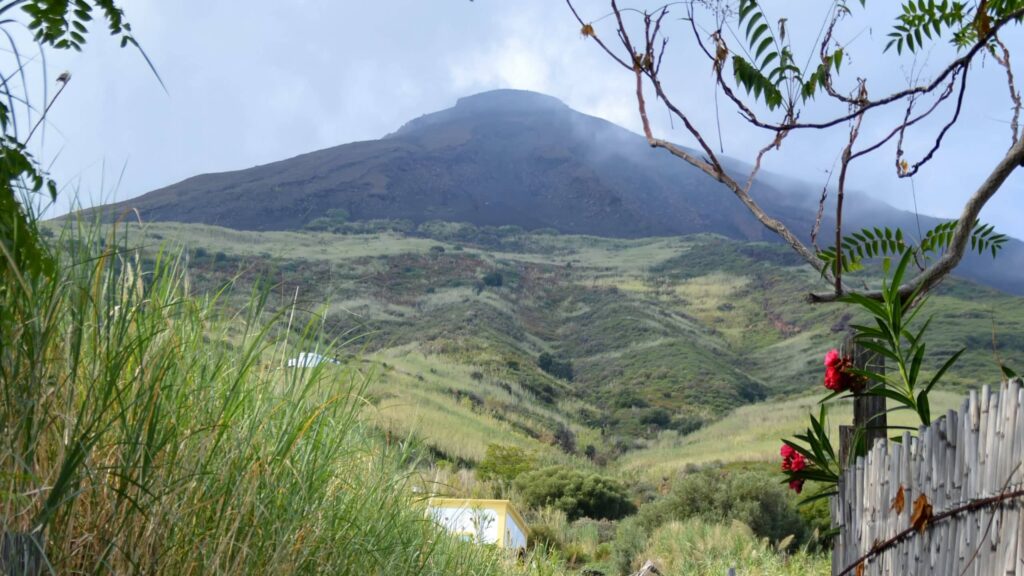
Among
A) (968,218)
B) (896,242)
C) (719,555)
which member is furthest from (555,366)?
(968,218)

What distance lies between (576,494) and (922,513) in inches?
564

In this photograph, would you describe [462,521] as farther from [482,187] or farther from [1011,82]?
[482,187]

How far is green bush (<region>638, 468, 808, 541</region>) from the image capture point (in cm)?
1078

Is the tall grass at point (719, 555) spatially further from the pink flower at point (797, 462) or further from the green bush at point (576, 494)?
the green bush at point (576, 494)

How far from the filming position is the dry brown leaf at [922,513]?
83.3 inches

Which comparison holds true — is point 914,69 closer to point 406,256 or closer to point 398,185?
point 406,256

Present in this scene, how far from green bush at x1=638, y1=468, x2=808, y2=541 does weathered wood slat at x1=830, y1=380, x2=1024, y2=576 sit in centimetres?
840

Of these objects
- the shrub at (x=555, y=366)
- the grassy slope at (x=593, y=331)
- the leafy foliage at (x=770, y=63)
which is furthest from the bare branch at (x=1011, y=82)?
the shrub at (x=555, y=366)

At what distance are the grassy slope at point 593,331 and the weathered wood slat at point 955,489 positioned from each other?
61.0ft

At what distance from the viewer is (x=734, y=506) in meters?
11.0

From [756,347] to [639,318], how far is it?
5465mm

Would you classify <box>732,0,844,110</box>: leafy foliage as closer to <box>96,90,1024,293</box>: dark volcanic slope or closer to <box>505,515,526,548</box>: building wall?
<box>505,515,526,548</box>: building wall

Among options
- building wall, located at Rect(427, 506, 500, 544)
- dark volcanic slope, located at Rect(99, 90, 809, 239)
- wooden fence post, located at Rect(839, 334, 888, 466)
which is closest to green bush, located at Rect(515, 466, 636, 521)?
building wall, located at Rect(427, 506, 500, 544)

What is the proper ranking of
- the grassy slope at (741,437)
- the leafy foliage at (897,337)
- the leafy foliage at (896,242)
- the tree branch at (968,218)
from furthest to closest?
the grassy slope at (741,437) < the leafy foliage at (896,242) < the leafy foliage at (897,337) < the tree branch at (968,218)
